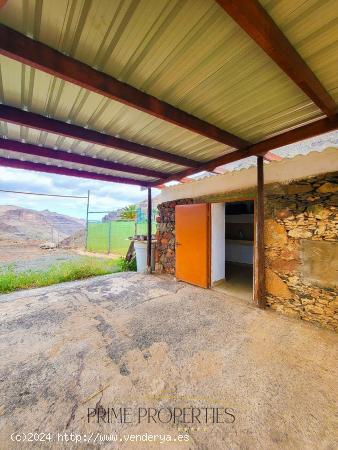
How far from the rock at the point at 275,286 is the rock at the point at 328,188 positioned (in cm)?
145

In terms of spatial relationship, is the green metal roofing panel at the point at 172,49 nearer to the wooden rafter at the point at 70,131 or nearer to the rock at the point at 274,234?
the wooden rafter at the point at 70,131

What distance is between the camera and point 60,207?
27.8ft

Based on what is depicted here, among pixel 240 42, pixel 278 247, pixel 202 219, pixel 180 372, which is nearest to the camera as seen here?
pixel 240 42

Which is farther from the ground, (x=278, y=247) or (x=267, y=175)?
(x=267, y=175)

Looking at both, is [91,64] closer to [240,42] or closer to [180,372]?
[240,42]

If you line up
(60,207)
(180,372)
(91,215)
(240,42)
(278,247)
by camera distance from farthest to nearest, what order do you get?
(91,215) < (60,207) < (278,247) < (180,372) < (240,42)

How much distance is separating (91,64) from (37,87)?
0.70 metres

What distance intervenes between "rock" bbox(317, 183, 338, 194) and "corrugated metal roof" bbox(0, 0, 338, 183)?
0.92 m

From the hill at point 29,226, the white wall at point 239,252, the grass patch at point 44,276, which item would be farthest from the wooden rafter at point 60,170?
the hill at point 29,226

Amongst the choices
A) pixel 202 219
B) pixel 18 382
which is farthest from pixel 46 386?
pixel 202 219

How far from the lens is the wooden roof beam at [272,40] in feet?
3.73

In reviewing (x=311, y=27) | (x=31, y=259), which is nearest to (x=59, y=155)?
(x=311, y=27)

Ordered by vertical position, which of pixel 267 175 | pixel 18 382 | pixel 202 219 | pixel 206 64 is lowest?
pixel 18 382

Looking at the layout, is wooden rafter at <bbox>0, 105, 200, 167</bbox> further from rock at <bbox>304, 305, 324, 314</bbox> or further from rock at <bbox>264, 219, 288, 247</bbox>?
rock at <bbox>304, 305, 324, 314</bbox>
